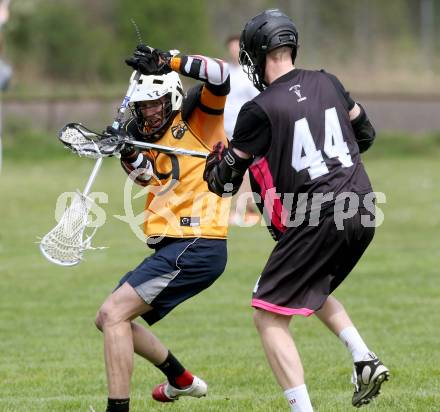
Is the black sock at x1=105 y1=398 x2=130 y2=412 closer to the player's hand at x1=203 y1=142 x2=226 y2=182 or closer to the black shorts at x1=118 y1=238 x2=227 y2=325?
the black shorts at x1=118 y1=238 x2=227 y2=325

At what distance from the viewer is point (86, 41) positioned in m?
32.7

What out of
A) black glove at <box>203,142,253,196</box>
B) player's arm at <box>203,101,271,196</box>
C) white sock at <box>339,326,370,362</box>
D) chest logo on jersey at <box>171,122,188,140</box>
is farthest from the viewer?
chest logo on jersey at <box>171,122,188,140</box>

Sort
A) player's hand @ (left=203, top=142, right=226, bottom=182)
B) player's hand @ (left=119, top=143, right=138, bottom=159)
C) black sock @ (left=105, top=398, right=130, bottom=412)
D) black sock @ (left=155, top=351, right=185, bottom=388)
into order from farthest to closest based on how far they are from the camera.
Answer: black sock @ (left=155, top=351, right=185, bottom=388) → player's hand @ (left=119, top=143, right=138, bottom=159) → black sock @ (left=105, top=398, right=130, bottom=412) → player's hand @ (left=203, top=142, right=226, bottom=182)

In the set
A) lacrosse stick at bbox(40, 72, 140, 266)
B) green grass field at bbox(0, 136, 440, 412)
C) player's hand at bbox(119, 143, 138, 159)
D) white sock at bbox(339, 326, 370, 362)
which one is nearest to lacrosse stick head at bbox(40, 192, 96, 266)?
lacrosse stick at bbox(40, 72, 140, 266)

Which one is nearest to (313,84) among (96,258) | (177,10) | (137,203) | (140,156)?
(140,156)

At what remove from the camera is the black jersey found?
495 cm

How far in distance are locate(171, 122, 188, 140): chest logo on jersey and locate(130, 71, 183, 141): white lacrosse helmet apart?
0.05 meters

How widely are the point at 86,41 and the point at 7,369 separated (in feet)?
86.3

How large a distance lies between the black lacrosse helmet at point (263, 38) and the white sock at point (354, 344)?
4.29 ft

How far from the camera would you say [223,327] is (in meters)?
8.49

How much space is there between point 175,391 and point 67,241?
1262mm

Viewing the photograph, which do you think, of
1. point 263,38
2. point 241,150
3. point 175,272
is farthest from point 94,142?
point 263,38

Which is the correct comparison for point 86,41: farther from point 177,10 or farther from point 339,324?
point 339,324

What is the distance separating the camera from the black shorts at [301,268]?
5000 millimetres
